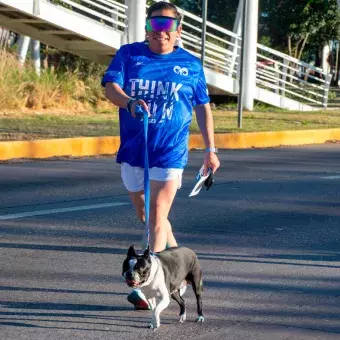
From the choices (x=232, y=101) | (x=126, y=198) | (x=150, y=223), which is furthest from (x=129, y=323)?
(x=232, y=101)

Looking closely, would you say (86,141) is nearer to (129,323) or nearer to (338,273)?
(338,273)

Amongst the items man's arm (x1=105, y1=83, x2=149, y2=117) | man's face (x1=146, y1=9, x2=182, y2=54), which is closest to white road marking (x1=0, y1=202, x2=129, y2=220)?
man's arm (x1=105, y1=83, x2=149, y2=117)

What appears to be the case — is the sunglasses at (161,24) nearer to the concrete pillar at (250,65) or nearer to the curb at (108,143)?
the curb at (108,143)

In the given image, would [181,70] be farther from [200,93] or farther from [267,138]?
[267,138]

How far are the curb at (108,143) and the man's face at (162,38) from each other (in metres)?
9.28

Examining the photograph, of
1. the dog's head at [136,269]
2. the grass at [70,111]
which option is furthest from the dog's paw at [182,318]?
the grass at [70,111]

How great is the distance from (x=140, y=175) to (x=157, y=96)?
50 cm

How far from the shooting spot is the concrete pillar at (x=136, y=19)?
77.7ft

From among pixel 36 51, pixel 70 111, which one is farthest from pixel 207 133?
pixel 36 51

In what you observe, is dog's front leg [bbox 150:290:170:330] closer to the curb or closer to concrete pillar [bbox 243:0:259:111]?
the curb

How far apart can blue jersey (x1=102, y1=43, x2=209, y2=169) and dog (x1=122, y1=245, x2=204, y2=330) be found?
65cm

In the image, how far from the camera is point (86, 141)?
16.6 metres

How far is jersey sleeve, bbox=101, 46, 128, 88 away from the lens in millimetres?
6227

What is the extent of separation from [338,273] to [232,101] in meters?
20.6
